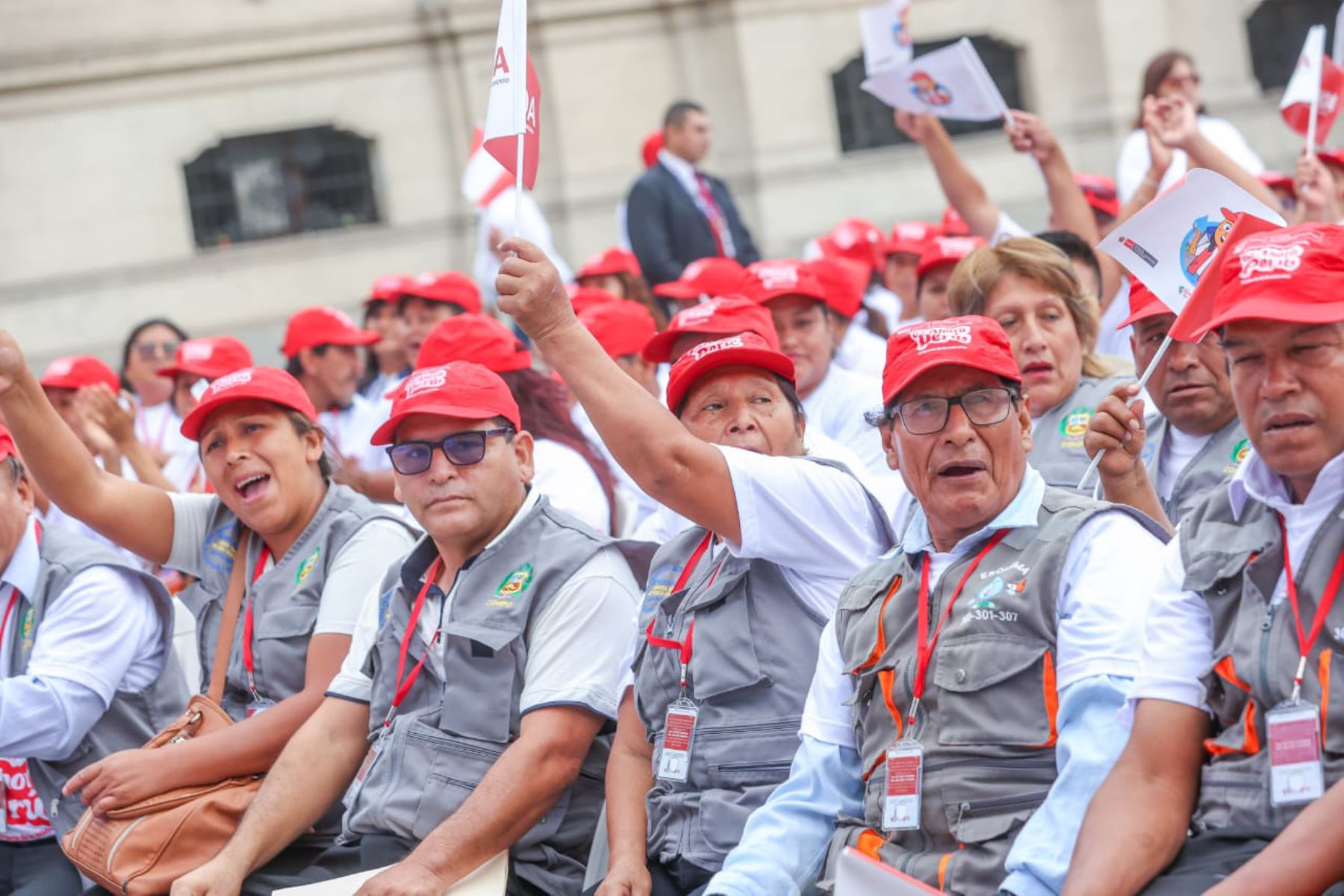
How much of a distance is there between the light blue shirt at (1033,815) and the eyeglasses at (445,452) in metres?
1.36

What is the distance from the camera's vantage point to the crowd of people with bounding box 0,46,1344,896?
133 inches

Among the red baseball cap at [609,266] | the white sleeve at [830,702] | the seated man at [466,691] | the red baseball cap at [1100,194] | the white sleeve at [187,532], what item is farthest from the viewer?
the red baseball cap at [609,266]

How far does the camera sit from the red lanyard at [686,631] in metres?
4.43

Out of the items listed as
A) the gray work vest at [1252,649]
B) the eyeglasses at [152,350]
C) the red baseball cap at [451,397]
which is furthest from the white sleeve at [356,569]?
the eyeglasses at [152,350]

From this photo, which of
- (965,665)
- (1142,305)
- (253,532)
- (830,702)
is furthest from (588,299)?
(965,665)

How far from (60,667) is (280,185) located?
1237cm

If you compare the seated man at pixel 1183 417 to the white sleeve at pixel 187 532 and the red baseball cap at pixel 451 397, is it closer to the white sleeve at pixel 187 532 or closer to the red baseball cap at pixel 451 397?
Answer: the red baseball cap at pixel 451 397

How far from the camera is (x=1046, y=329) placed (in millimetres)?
5621

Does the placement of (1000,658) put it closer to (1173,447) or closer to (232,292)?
(1173,447)

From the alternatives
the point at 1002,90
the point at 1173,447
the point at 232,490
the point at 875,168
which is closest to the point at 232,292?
the point at 875,168

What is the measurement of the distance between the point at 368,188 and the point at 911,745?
14432 millimetres

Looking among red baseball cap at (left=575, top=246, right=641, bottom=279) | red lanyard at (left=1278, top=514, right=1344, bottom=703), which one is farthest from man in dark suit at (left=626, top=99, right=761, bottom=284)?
red lanyard at (left=1278, top=514, right=1344, bottom=703)

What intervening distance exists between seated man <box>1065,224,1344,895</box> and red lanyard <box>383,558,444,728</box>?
215 cm

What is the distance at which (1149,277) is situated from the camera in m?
4.44
